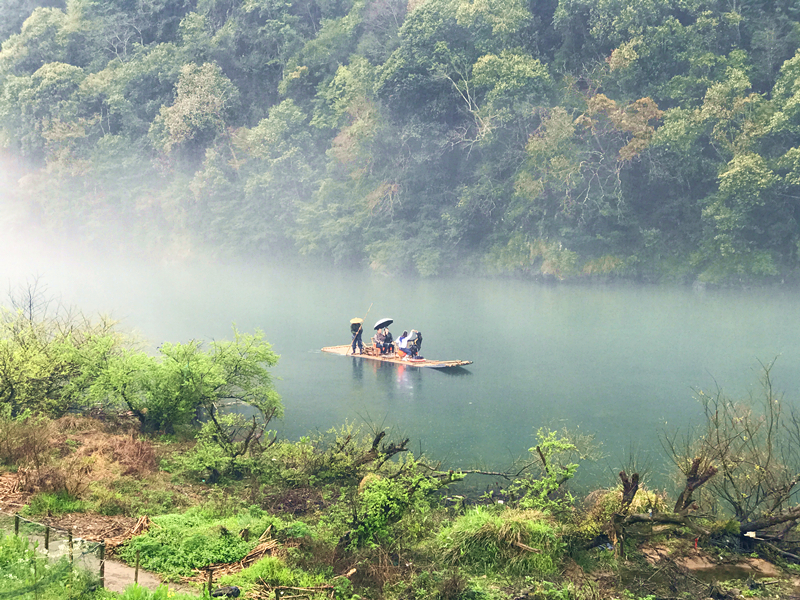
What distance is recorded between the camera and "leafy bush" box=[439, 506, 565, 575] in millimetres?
8852

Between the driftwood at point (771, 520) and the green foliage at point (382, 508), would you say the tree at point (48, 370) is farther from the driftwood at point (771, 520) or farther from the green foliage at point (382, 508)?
the driftwood at point (771, 520)

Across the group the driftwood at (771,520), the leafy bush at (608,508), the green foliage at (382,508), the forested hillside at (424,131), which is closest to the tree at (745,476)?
the driftwood at (771,520)

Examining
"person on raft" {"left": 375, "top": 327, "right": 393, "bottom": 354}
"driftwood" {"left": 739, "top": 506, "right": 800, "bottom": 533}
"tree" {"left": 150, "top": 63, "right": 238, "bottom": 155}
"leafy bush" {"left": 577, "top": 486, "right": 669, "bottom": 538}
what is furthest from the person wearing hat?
"tree" {"left": 150, "top": 63, "right": 238, "bottom": 155}

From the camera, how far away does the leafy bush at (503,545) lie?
8.85 meters

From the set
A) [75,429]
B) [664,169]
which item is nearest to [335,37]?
[664,169]

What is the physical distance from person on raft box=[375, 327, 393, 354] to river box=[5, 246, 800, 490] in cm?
65

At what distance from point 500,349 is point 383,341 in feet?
13.0

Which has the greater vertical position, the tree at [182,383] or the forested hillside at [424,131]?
the forested hillside at [424,131]

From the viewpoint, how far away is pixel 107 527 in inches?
353

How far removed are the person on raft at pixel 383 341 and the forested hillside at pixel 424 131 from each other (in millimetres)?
12603

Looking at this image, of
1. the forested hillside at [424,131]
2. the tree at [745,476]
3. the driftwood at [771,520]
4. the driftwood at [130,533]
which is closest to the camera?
the driftwood at [130,533]

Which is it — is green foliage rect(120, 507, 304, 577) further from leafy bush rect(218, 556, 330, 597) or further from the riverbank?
leafy bush rect(218, 556, 330, 597)

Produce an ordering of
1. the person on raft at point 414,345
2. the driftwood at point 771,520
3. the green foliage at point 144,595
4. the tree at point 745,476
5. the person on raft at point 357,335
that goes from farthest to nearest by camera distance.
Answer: the person on raft at point 357,335 < the person on raft at point 414,345 < the tree at point 745,476 < the driftwood at point 771,520 < the green foliage at point 144,595

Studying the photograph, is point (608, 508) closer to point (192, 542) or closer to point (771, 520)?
point (771, 520)
